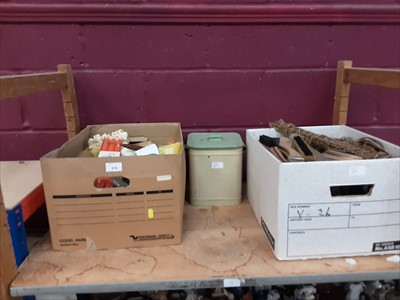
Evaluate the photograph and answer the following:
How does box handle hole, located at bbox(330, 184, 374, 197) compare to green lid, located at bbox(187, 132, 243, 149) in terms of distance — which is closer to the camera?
box handle hole, located at bbox(330, 184, 374, 197)

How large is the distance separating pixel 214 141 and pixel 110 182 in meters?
0.40

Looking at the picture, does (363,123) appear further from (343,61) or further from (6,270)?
(6,270)

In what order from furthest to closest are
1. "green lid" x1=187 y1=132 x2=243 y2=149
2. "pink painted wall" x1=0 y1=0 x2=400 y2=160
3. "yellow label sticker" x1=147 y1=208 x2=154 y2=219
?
"pink painted wall" x1=0 y1=0 x2=400 y2=160 → "green lid" x1=187 y1=132 x2=243 y2=149 → "yellow label sticker" x1=147 y1=208 x2=154 y2=219

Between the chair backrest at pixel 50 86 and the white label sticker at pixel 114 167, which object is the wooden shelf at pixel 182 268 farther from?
the chair backrest at pixel 50 86

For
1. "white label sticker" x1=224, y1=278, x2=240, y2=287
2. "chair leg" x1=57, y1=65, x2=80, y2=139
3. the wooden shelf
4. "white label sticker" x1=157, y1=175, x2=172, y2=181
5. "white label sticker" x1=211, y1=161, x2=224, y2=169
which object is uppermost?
"chair leg" x1=57, y1=65, x2=80, y2=139

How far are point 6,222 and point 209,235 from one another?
1.68 ft

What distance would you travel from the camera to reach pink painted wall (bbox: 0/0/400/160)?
1.22 metres

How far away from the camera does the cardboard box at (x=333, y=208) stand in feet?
2.64

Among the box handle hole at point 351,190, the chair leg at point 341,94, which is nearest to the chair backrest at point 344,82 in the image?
the chair leg at point 341,94

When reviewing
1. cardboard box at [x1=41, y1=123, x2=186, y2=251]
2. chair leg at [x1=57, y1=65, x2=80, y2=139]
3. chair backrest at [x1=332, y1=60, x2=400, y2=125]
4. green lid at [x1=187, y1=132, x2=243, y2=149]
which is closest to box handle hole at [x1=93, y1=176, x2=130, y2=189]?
cardboard box at [x1=41, y1=123, x2=186, y2=251]

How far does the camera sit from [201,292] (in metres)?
1.16

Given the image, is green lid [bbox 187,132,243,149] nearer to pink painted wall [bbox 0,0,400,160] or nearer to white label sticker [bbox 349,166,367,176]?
pink painted wall [bbox 0,0,400,160]

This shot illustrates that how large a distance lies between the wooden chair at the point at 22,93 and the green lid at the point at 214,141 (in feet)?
1.44

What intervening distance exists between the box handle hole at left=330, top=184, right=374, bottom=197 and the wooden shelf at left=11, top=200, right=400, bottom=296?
16 centimetres
